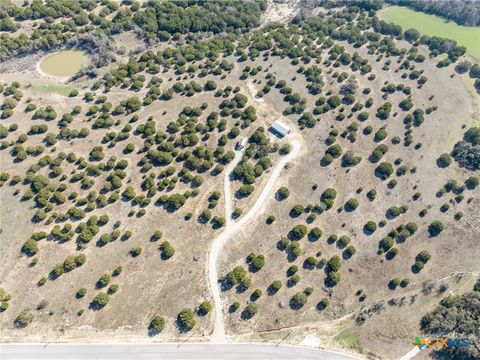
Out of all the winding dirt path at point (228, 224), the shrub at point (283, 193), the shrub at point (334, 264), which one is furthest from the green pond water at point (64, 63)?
the shrub at point (334, 264)

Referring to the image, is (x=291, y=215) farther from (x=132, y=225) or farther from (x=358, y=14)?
(x=358, y=14)

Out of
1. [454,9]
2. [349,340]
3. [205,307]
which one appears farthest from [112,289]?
[454,9]

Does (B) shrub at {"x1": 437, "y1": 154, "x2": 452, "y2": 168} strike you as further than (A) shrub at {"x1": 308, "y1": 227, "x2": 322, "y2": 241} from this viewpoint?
Yes

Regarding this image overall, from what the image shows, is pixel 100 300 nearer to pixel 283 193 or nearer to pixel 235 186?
pixel 235 186

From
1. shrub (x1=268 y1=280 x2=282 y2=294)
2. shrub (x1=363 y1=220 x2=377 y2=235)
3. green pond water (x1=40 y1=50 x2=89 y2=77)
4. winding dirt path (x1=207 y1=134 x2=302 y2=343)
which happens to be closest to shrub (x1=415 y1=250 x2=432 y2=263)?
shrub (x1=363 y1=220 x2=377 y2=235)

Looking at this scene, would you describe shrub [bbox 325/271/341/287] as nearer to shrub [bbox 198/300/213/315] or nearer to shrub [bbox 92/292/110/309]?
shrub [bbox 198/300/213/315]
